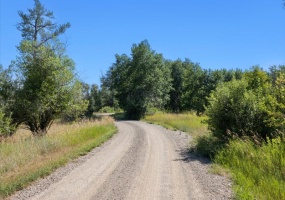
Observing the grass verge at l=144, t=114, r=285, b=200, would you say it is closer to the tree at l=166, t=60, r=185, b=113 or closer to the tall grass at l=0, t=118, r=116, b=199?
the tall grass at l=0, t=118, r=116, b=199

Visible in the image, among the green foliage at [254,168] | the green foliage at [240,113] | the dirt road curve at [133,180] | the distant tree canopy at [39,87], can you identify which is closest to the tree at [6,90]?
the distant tree canopy at [39,87]

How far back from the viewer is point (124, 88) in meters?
60.4

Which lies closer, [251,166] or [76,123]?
[251,166]

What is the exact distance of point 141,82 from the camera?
5803 cm

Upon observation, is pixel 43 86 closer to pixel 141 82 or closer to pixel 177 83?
pixel 141 82

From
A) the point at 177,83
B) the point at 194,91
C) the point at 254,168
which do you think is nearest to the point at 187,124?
the point at 254,168

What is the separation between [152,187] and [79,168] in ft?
12.3

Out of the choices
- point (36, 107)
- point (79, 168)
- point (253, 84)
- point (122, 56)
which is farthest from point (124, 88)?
point (79, 168)

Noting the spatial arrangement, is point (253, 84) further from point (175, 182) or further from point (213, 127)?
point (175, 182)

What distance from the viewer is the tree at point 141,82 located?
57250 millimetres

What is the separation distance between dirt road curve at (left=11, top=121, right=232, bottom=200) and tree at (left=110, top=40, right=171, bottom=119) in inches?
1710

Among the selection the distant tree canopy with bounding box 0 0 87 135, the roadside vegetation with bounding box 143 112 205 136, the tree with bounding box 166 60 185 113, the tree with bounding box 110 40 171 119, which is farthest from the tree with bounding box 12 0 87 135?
the tree with bounding box 166 60 185 113

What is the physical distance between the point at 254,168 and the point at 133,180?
3815mm

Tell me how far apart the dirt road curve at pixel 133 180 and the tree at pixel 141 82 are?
4344cm
